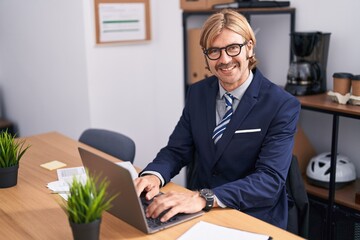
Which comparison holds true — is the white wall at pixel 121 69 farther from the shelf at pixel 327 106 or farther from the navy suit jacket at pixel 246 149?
the navy suit jacket at pixel 246 149

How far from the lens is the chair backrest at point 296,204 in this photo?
1811mm

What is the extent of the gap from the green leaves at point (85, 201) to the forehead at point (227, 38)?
0.80 m

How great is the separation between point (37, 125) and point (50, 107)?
37 cm

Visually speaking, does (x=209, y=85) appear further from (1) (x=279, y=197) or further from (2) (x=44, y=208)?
(2) (x=44, y=208)

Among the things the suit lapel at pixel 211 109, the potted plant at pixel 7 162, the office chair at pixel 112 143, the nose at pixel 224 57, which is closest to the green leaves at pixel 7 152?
the potted plant at pixel 7 162

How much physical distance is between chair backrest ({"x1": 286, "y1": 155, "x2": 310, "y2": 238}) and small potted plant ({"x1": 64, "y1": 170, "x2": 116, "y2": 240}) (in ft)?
2.83

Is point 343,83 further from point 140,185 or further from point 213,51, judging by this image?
point 140,185

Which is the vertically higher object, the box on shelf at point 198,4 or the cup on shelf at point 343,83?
the box on shelf at point 198,4

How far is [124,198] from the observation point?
1352mm

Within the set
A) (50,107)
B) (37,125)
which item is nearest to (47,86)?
(50,107)

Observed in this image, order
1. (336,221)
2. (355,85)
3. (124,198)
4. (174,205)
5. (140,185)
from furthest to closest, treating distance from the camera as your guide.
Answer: (336,221), (355,85), (140,185), (174,205), (124,198)

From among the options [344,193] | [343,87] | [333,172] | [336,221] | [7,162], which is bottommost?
[336,221]

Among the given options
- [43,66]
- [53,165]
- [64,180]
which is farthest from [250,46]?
[43,66]

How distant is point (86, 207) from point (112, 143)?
1268 mm
